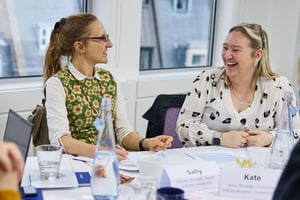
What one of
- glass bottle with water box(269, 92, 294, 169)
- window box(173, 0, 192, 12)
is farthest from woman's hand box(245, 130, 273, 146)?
window box(173, 0, 192, 12)

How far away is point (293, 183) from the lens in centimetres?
87

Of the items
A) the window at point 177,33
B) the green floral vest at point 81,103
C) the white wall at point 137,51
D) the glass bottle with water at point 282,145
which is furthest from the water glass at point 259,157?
the window at point 177,33

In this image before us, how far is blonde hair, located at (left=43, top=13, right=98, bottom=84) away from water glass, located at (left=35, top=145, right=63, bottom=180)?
2.58 ft

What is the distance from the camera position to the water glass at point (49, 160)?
1609 mm

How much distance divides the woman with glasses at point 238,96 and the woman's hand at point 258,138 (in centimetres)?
7

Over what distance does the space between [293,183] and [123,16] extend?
102 inches

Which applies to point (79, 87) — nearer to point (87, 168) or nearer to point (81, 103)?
point (81, 103)

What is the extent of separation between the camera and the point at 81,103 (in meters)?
2.23

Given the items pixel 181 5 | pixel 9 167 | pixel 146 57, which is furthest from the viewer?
pixel 181 5

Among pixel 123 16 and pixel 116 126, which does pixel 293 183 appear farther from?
pixel 123 16

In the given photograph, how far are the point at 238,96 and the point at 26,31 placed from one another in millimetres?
1530

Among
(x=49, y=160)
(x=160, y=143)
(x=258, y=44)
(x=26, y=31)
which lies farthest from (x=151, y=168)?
(x=26, y=31)

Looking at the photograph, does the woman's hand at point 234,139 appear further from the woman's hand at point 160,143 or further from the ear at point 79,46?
the ear at point 79,46

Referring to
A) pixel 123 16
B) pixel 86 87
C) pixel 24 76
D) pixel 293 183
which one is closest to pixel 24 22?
pixel 24 76
